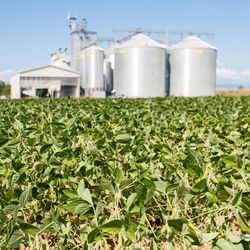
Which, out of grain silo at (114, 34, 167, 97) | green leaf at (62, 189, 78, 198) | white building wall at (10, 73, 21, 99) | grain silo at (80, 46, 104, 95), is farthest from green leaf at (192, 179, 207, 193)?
white building wall at (10, 73, 21, 99)

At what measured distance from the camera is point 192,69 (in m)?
37.0

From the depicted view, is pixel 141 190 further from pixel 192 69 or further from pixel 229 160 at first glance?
pixel 192 69

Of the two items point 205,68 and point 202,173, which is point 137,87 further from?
point 202,173

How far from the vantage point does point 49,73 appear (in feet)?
148

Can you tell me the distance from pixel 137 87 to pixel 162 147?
111 feet

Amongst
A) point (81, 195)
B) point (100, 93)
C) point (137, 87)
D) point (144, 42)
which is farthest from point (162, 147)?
point (100, 93)

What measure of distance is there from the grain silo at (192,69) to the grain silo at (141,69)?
5.39 ft

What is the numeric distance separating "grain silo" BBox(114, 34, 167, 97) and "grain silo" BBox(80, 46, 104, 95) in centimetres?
467

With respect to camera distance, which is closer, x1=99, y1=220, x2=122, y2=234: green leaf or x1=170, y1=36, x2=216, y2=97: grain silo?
x1=99, y1=220, x2=122, y2=234: green leaf

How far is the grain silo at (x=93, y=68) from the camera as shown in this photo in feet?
136

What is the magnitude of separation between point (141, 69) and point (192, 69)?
20.0 ft

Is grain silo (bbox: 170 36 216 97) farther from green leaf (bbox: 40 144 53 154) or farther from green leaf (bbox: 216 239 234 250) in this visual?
green leaf (bbox: 216 239 234 250)

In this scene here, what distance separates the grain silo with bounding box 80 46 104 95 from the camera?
41531mm

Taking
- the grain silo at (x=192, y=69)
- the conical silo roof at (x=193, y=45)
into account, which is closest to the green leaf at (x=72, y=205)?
the grain silo at (x=192, y=69)
